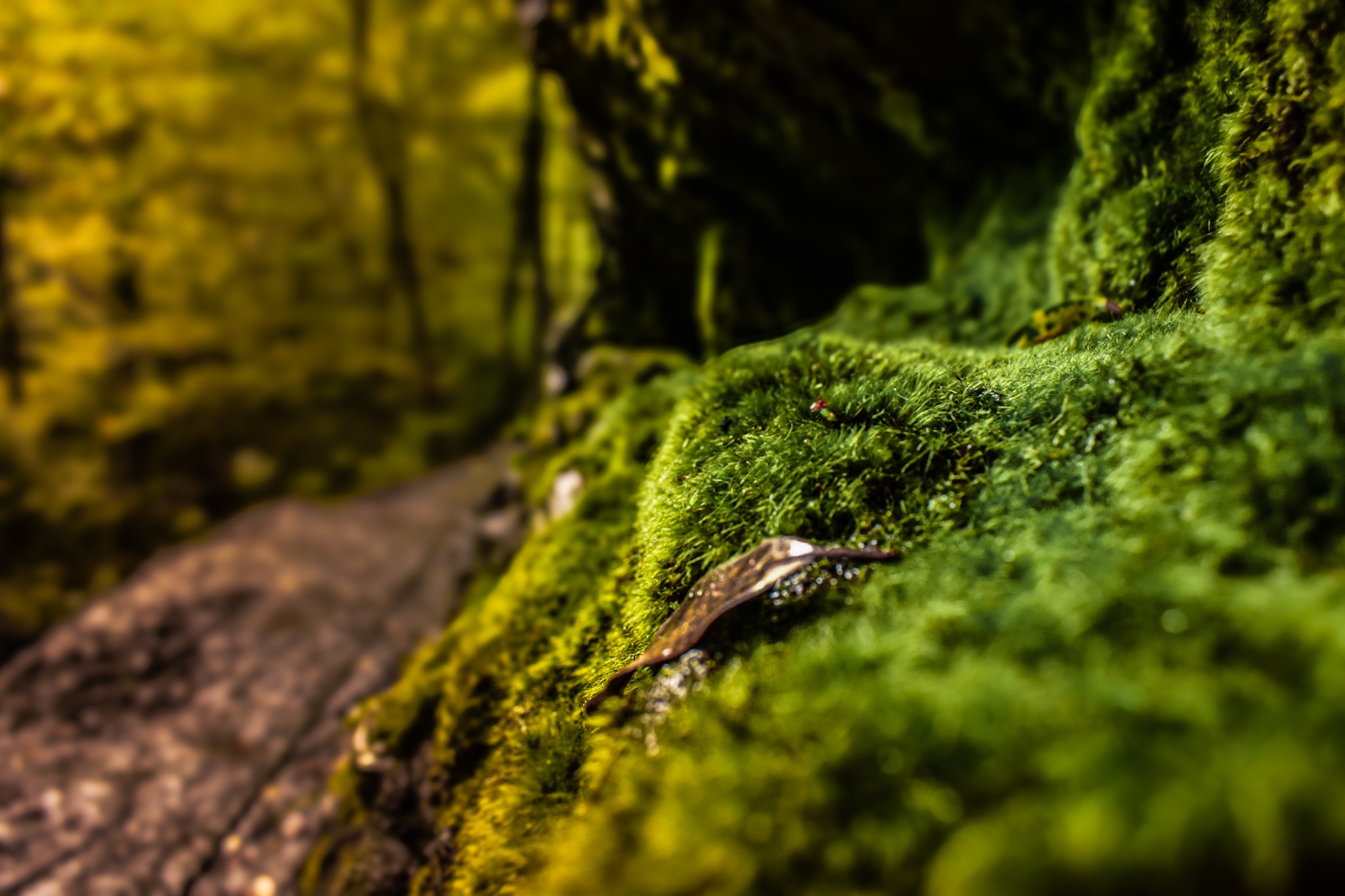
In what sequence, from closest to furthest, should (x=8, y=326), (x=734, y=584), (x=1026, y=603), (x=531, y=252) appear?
(x=1026, y=603) → (x=734, y=584) → (x=8, y=326) → (x=531, y=252)

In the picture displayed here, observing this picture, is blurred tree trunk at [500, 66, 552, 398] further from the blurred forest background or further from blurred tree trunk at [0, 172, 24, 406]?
blurred tree trunk at [0, 172, 24, 406]

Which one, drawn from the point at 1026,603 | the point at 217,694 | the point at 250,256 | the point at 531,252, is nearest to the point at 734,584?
the point at 1026,603

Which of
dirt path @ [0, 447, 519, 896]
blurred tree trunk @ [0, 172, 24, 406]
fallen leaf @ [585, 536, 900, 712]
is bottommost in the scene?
dirt path @ [0, 447, 519, 896]

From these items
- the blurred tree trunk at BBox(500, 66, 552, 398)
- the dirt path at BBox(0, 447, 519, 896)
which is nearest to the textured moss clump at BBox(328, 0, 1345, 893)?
the dirt path at BBox(0, 447, 519, 896)

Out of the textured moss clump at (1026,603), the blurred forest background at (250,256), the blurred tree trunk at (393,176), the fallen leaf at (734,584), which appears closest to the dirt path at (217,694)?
the blurred forest background at (250,256)

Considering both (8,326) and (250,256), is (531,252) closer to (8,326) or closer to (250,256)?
(250,256)

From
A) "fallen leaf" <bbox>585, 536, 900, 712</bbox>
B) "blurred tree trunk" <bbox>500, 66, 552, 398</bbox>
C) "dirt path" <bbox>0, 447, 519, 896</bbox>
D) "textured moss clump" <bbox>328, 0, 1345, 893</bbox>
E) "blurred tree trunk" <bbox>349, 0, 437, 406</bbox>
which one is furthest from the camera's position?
"blurred tree trunk" <bbox>500, 66, 552, 398</bbox>
